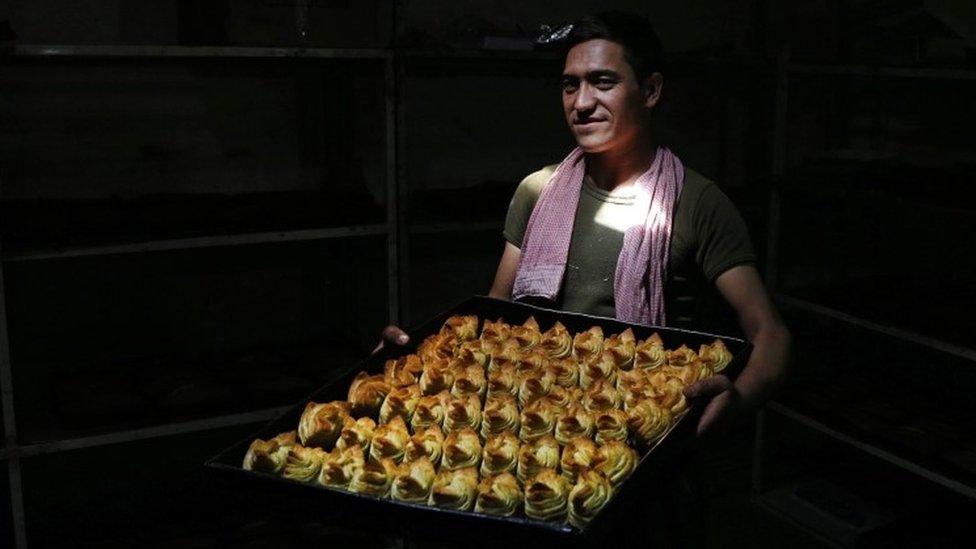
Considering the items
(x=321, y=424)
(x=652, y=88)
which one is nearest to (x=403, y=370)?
(x=321, y=424)

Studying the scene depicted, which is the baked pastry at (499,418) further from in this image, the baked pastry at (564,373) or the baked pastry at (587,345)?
the baked pastry at (587,345)

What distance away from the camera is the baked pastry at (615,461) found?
4.82 feet

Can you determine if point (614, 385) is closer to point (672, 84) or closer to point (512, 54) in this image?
point (512, 54)

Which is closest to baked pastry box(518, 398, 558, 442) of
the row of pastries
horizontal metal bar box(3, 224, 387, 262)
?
the row of pastries

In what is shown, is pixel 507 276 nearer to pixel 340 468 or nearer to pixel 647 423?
pixel 647 423

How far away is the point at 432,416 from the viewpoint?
5.50 ft

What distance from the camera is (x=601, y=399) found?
1.71 meters

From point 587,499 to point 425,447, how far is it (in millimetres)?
314

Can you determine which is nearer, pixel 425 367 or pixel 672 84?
pixel 425 367

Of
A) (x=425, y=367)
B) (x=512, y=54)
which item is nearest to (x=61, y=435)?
(x=425, y=367)

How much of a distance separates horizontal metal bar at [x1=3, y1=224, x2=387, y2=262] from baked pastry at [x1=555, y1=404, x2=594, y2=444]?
1.52 metres

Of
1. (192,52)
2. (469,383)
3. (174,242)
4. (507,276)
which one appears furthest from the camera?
(174,242)

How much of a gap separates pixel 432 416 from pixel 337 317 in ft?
6.74

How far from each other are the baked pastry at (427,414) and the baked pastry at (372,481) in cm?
18
